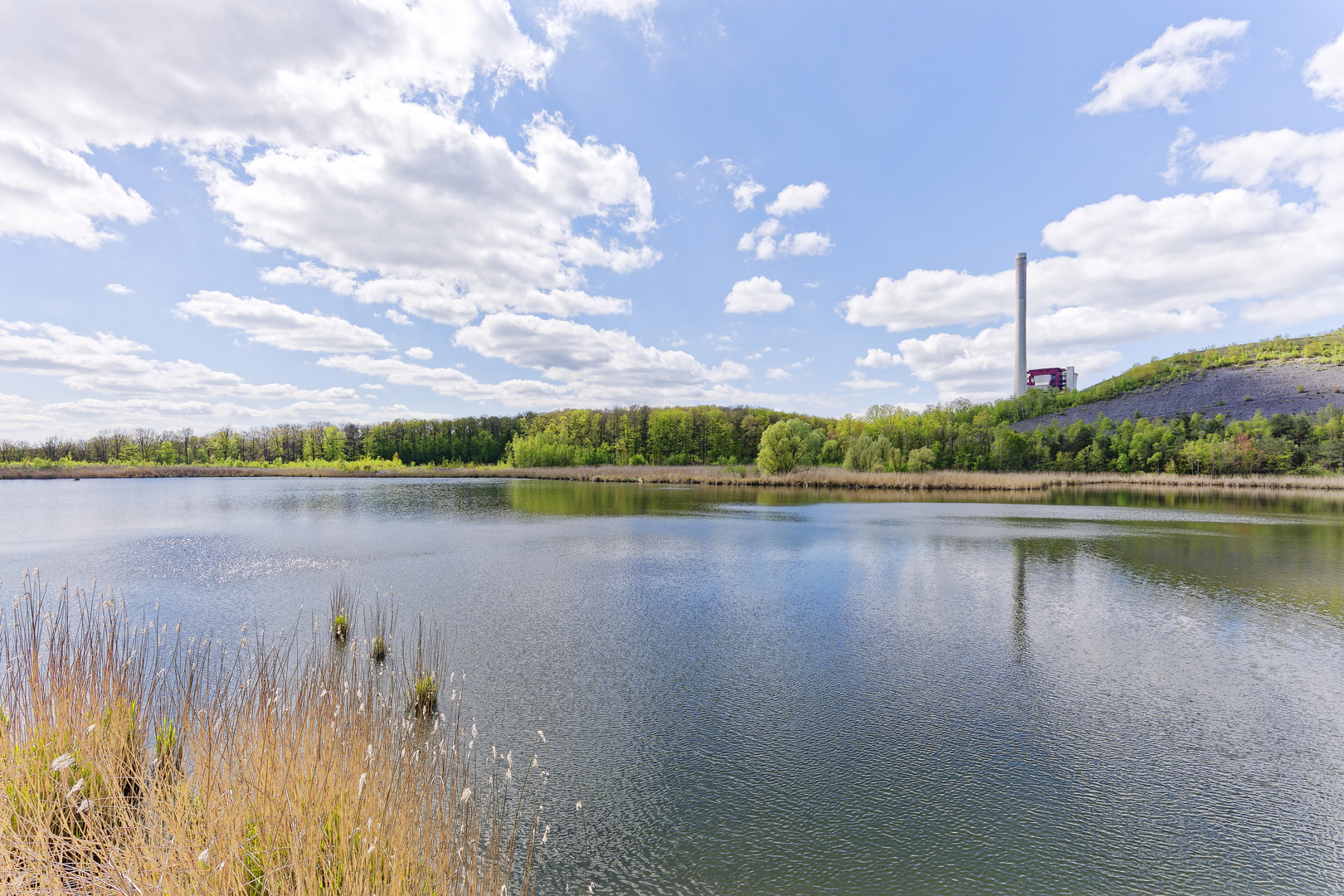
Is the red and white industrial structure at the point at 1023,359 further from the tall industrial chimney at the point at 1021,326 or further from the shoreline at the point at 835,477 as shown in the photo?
the shoreline at the point at 835,477

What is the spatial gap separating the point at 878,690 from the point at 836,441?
60940 millimetres

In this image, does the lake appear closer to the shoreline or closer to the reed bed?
the reed bed

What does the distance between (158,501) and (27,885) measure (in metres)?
33.6

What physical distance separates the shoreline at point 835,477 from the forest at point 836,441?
290 cm

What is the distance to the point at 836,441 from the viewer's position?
213 ft

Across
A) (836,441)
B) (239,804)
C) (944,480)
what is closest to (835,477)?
(944,480)

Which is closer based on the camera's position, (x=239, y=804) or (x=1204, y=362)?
(x=239, y=804)

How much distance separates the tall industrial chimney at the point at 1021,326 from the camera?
77625mm

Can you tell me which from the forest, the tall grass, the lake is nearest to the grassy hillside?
the forest

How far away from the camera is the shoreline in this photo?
132 feet

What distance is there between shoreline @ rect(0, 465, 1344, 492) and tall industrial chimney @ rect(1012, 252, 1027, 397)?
36.1 m

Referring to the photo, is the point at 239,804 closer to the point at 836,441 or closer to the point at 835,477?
the point at 835,477

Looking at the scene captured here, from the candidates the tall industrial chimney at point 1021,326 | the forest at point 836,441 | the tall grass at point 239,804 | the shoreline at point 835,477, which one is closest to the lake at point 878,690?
the tall grass at point 239,804

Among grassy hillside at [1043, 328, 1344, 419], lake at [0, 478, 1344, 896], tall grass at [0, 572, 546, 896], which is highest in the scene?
grassy hillside at [1043, 328, 1344, 419]
